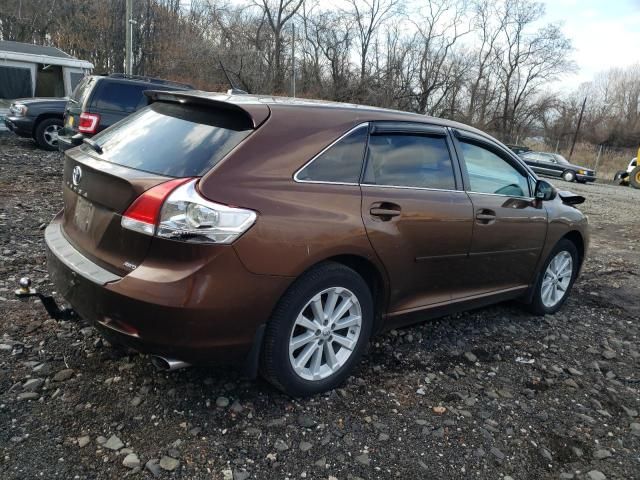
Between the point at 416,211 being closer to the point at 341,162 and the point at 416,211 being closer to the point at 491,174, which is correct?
the point at 341,162

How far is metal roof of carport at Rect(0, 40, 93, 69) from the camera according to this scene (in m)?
16.9

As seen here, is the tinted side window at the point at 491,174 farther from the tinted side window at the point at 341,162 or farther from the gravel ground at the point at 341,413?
the gravel ground at the point at 341,413

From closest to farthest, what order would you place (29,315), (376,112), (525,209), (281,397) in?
(281,397), (376,112), (29,315), (525,209)

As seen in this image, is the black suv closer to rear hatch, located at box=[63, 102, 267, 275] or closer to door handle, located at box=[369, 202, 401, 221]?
rear hatch, located at box=[63, 102, 267, 275]

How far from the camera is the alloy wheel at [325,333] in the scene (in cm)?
278

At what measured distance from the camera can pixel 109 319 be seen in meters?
2.45

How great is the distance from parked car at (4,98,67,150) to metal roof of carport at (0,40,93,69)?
6.98 meters

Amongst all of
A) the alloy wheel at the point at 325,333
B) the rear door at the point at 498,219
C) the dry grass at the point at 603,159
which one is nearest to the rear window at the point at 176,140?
the alloy wheel at the point at 325,333

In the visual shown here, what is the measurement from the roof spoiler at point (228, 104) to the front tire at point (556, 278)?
3.03 m

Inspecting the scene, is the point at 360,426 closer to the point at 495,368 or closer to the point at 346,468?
the point at 346,468

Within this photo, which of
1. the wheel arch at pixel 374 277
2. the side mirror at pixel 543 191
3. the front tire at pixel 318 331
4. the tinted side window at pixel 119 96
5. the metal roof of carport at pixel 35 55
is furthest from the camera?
the metal roof of carport at pixel 35 55

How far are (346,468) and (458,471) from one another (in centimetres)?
55

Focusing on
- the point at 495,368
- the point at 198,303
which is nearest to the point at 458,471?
the point at 495,368

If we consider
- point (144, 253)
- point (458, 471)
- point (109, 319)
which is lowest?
point (458, 471)
